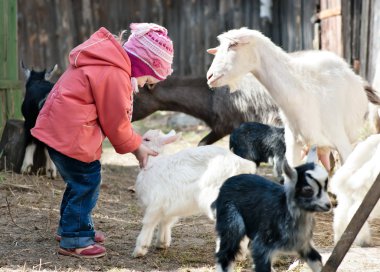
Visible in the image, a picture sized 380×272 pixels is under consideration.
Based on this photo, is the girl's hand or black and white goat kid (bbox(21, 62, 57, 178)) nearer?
the girl's hand

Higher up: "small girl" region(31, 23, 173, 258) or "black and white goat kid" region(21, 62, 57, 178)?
"small girl" region(31, 23, 173, 258)

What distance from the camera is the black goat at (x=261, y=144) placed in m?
7.23

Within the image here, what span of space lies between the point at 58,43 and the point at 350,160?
9.53 meters

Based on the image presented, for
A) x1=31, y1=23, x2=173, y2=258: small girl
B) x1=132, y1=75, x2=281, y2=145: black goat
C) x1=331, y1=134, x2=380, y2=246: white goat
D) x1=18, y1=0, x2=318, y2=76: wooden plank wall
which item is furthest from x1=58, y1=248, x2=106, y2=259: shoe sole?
x1=18, y1=0, x2=318, y2=76: wooden plank wall

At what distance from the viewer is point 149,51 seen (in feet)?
16.0

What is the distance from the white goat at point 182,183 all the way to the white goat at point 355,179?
0.62m

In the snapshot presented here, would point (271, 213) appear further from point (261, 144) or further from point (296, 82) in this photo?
point (261, 144)

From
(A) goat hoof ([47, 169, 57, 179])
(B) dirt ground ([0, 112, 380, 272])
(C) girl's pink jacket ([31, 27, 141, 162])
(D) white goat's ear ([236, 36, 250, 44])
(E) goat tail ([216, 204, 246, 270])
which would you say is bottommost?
(A) goat hoof ([47, 169, 57, 179])

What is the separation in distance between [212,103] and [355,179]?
157 inches

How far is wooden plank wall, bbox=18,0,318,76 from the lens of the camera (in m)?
13.2

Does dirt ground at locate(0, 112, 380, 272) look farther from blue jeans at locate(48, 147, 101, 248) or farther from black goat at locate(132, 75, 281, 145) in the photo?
black goat at locate(132, 75, 281, 145)

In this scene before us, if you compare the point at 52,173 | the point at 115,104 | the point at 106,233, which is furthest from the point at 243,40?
the point at 52,173

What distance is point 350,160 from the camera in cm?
508

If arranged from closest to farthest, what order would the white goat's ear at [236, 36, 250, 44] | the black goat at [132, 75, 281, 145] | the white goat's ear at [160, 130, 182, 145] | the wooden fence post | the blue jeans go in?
1. the wooden fence post
2. the blue jeans
3. the white goat's ear at [160, 130, 182, 145]
4. the white goat's ear at [236, 36, 250, 44]
5. the black goat at [132, 75, 281, 145]
